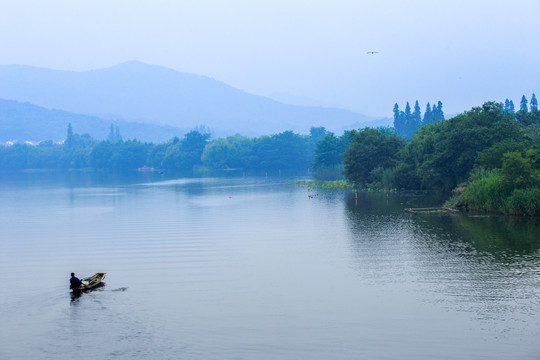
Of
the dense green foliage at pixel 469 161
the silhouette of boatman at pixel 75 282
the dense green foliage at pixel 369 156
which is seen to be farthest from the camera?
the dense green foliage at pixel 369 156

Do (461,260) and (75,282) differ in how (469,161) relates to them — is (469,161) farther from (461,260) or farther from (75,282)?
(75,282)

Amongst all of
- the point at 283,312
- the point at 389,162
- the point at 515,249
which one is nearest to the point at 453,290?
the point at 283,312

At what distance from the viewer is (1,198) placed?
11412 cm

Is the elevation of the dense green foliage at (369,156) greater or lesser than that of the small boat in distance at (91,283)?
greater

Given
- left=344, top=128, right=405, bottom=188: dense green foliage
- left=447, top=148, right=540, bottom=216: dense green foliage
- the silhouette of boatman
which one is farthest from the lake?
left=344, top=128, right=405, bottom=188: dense green foliage

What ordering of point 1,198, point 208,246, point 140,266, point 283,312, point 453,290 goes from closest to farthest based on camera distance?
point 283,312 → point 453,290 → point 140,266 → point 208,246 → point 1,198

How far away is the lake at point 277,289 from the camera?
2998 cm

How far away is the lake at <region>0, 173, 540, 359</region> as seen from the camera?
2998 cm

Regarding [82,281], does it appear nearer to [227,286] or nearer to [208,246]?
[227,286]

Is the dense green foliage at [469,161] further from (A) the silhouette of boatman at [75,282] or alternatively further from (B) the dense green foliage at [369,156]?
(A) the silhouette of boatman at [75,282]

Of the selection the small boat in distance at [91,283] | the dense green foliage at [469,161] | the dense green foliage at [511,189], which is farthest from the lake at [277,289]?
the dense green foliage at [469,161]

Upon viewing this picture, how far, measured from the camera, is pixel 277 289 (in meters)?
40.2

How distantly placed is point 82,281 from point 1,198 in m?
82.8

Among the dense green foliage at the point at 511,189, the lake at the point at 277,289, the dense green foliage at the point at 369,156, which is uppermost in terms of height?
the dense green foliage at the point at 369,156
